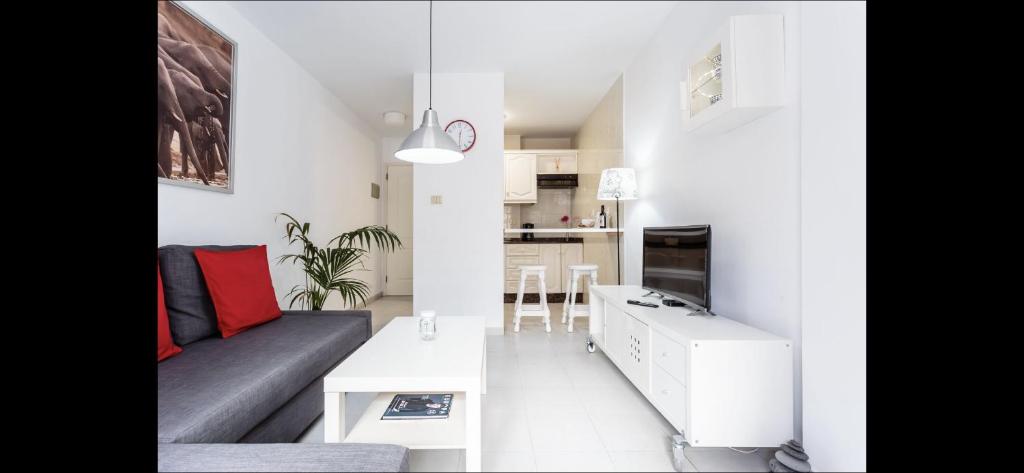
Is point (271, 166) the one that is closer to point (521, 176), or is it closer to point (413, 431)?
point (413, 431)

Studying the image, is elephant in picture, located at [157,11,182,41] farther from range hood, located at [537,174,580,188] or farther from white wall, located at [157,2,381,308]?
range hood, located at [537,174,580,188]

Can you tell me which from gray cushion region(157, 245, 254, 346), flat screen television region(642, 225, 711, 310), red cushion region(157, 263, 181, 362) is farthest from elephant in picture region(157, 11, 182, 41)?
flat screen television region(642, 225, 711, 310)

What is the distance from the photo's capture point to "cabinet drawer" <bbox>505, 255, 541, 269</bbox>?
5320 millimetres

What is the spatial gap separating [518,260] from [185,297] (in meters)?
3.86

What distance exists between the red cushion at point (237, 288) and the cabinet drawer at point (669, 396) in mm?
1943

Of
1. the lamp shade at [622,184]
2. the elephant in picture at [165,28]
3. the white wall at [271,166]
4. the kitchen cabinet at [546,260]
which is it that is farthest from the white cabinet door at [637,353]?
the kitchen cabinet at [546,260]

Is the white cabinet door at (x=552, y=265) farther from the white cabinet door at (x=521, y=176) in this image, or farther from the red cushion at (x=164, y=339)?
the red cushion at (x=164, y=339)

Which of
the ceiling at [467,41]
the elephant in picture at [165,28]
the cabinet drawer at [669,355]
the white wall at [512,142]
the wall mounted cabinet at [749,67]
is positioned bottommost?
the cabinet drawer at [669,355]

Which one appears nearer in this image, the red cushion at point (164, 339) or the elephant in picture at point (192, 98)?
the red cushion at point (164, 339)

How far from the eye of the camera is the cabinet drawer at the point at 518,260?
17.5 ft

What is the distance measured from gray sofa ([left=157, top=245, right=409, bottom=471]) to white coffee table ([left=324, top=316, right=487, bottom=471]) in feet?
0.84
